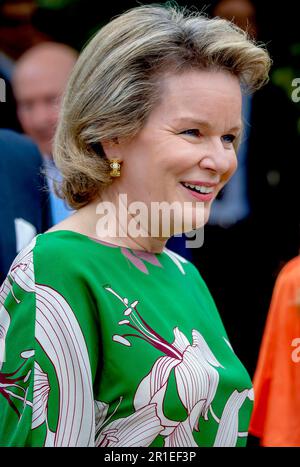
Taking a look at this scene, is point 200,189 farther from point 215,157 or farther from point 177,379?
point 177,379

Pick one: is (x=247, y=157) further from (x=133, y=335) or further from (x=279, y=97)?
(x=133, y=335)

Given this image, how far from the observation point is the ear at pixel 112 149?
7.57 feet

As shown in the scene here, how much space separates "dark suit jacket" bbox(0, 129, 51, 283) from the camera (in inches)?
112

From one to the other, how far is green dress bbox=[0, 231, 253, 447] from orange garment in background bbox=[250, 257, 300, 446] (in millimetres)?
745

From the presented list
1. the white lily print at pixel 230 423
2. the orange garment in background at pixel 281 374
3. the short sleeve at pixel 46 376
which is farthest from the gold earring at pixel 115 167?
the orange garment in background at pixel 281 374

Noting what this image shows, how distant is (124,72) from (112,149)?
20 cm

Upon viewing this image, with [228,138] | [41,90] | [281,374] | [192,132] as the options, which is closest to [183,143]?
[192,132]

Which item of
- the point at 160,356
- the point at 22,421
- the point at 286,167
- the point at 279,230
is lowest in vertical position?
the point at 22,421

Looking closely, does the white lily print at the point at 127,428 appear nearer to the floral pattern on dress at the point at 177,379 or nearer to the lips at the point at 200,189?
the floral pattern on dress at the point at 177,379

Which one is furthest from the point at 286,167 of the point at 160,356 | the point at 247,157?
the point at 160,356

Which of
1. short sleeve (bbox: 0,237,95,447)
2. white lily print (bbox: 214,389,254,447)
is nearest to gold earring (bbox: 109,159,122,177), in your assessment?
short sleeve (bbox: 0,237,95,447)

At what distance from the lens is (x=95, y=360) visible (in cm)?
206

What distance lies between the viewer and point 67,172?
2369 millimetres

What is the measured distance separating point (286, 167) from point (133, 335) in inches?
105
